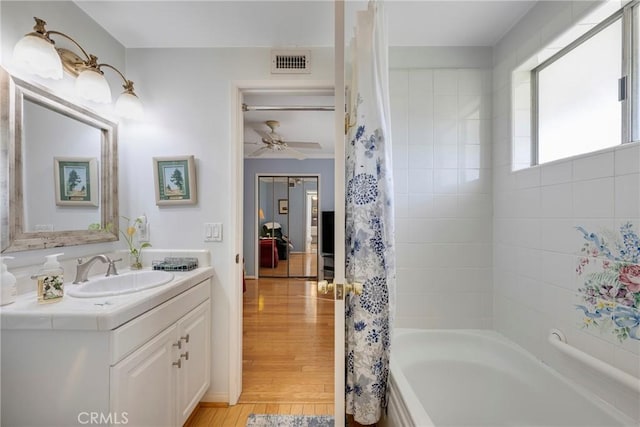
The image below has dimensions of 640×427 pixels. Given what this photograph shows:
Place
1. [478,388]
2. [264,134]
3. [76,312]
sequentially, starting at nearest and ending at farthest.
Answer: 1. [76,312]
2. [478,388]
3. [264,134]

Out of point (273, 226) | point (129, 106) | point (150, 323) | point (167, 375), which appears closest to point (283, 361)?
point (167, 375)

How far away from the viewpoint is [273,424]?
5.25 feet

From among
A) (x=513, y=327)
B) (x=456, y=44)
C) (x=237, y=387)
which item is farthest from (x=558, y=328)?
(x=237, y=387)

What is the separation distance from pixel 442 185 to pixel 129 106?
2.05 metres

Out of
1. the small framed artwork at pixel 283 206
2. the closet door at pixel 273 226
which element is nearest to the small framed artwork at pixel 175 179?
the closet door at pixel 273 226

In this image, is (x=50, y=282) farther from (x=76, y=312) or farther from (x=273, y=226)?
(x=273, y=226)

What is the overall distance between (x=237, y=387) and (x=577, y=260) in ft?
6.79

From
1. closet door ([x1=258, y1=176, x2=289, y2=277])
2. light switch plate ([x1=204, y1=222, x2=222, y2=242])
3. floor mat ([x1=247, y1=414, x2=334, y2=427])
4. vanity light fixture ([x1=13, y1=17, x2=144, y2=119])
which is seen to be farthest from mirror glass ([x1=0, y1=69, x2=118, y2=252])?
closet door ([x1=258, y1=176, x2=289, y2=277])

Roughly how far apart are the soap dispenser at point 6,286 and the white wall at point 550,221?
241 centimetres

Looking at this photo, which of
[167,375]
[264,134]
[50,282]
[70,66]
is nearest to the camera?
[50,282]

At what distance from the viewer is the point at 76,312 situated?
968 mm

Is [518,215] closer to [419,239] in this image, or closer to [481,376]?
[419,239]

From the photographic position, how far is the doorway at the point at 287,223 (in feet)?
17.1

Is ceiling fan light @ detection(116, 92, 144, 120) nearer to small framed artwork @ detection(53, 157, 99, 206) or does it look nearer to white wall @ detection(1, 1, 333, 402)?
white wall @ detection(1, 1, 333, 402)
